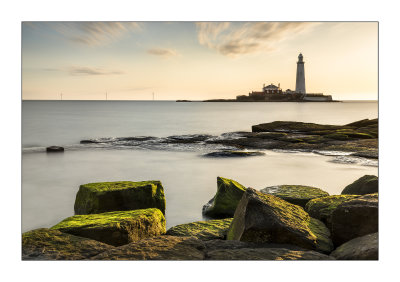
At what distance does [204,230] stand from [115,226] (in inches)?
43.5

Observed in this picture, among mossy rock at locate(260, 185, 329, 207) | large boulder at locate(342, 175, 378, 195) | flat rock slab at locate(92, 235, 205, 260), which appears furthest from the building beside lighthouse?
flat rock slab at locate(92, 235, 205, 260)

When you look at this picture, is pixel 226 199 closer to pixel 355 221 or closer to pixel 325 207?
pixel 325 207

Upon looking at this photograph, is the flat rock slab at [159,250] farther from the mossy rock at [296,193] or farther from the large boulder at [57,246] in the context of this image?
the mossy rock at [296,193]

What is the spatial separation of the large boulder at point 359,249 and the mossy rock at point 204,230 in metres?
1.27

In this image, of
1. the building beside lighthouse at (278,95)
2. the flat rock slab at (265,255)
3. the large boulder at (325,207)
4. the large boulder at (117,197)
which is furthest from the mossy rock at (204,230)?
the building beside lighthouse at (278,95)

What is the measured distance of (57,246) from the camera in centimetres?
317

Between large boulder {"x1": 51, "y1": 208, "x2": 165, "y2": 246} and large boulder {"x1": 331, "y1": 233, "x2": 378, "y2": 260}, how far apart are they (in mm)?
2022

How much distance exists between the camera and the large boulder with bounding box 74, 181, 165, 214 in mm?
4602

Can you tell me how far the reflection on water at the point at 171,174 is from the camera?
5637mm

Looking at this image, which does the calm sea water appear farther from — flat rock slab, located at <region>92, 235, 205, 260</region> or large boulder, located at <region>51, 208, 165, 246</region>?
flat rock slab, located at <region>92, 235, 205, 260</region>

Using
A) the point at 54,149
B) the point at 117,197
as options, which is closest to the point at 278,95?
the point at 54,149

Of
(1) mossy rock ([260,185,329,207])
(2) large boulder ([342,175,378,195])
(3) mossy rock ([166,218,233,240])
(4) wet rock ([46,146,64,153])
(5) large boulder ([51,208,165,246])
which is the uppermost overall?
(4) wet rock ([46,146,64,153])
